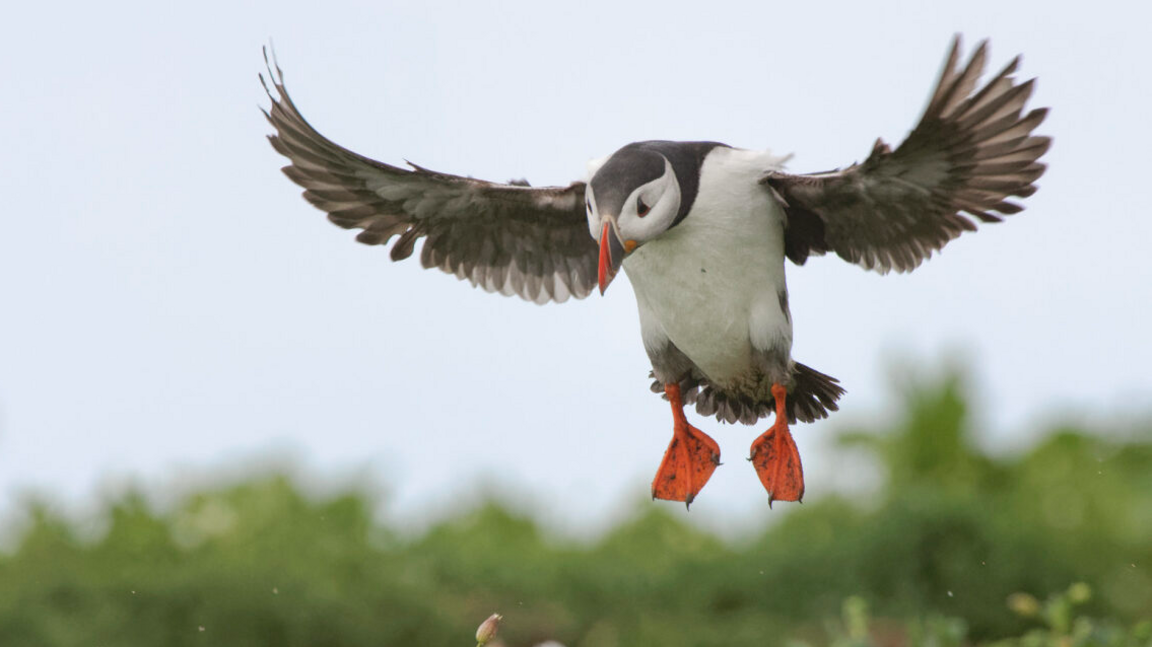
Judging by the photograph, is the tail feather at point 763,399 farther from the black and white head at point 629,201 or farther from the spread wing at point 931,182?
the black and white head at point 629,201

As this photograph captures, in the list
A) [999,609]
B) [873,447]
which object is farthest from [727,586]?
[873,447]

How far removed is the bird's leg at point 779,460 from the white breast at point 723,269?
20cm

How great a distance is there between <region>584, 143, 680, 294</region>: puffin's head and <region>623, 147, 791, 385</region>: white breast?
32cm

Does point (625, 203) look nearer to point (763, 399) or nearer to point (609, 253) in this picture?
point (609, 253)

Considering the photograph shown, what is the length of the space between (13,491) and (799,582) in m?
6.15

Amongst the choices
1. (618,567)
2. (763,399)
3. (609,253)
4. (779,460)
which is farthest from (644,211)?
(618,567)

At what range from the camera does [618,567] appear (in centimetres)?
1102

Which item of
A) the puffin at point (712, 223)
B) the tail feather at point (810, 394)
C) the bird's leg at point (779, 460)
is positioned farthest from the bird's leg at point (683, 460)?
the tail feather at point (810, 394)

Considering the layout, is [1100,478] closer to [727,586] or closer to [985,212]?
[727,586]

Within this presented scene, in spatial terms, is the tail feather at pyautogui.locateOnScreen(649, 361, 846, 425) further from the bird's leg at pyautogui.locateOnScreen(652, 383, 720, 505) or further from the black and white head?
the black and white head

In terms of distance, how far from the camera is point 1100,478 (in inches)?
545

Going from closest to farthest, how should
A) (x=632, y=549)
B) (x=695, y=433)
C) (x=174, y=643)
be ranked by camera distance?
(x=695, y=433)
(x=174, y=643)
(x=632, y=549)

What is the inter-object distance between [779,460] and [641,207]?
1021mm

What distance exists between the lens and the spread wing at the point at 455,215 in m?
4.41
